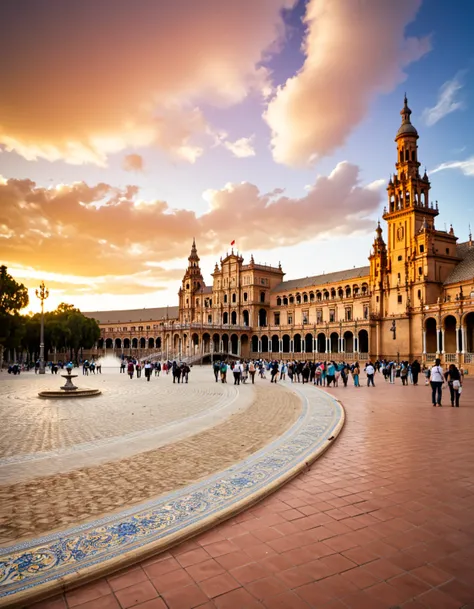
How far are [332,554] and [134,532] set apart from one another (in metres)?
2.33

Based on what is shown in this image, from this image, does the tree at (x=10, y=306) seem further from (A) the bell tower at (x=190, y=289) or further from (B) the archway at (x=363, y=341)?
(B) the archway at (x=363, y=341)

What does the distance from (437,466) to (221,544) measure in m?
4.99

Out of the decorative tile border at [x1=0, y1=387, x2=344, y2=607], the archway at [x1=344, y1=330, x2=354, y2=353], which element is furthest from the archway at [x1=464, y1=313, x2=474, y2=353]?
the decorative tile border at [x1=0, y1=387, x2=344, y2=607]

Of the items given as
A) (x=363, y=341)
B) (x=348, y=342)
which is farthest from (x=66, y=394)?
(x=348, y=342)

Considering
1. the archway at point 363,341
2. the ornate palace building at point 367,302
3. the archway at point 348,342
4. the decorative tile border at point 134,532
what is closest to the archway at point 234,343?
the ornate palace building at point 367,302

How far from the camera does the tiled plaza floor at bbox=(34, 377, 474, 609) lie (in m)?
3.75

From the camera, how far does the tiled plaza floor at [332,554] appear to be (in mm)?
3750

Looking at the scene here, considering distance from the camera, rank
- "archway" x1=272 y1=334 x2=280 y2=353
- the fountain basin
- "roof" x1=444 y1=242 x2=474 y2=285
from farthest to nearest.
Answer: "archway" x1=272 y1=334 x2=280 y2=353, "roof" x1=444 y1=242 x2=474 y2=285, the fountain basin

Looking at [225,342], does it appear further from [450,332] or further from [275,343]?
[450,332]

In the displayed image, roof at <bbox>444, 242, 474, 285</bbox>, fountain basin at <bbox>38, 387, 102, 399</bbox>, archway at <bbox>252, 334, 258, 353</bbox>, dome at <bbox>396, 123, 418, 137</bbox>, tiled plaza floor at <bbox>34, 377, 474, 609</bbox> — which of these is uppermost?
dome at <bbox>396, 123, 418, 137</bbox>

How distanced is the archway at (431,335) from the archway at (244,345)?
3647 cm

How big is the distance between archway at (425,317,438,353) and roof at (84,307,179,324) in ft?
211

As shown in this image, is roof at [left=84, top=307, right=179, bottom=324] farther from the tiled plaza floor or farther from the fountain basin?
the tiled plaza floor

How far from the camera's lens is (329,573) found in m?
4.13
